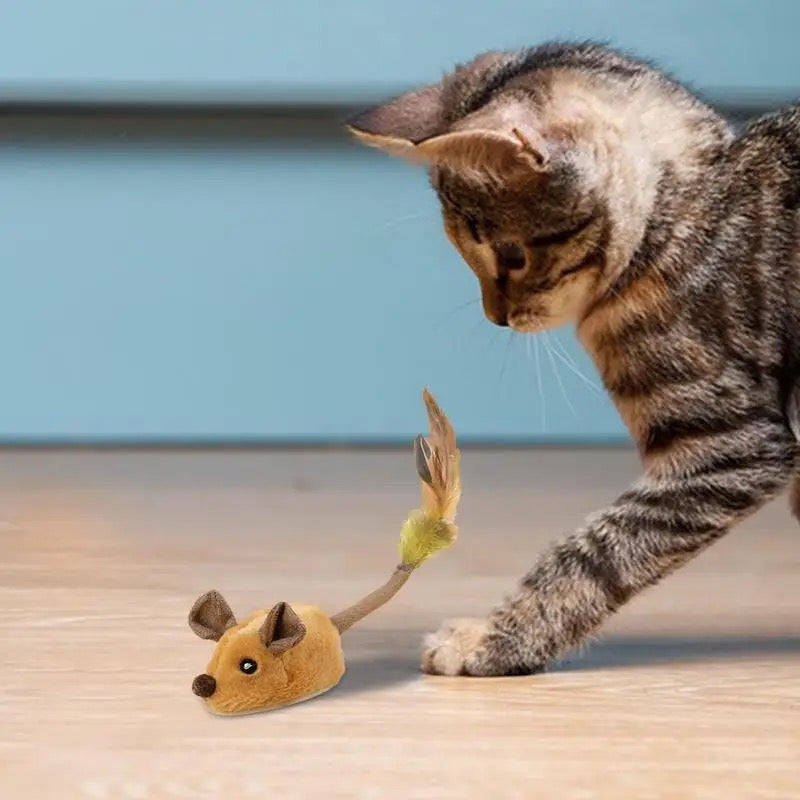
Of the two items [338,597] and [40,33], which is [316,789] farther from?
[40,33]

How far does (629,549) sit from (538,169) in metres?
0.34

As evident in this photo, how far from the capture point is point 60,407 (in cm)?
247

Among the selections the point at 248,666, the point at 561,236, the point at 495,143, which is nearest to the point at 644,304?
the point at 561,236

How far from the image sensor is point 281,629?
1002mm

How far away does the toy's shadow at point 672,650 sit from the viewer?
1171mm

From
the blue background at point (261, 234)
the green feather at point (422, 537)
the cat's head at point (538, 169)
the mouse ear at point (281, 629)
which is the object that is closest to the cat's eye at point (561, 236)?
the cat's head at point (538, 169)

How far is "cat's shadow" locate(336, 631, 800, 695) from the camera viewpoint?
1.14 m

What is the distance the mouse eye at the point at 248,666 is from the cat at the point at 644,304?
0.62 ft

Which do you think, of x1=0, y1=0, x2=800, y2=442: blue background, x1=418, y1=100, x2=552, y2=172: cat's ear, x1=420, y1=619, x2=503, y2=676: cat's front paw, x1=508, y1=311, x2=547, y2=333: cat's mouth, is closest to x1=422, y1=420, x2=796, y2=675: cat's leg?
x1=420, y1=619, x2=503, y2=676: cat's front paw

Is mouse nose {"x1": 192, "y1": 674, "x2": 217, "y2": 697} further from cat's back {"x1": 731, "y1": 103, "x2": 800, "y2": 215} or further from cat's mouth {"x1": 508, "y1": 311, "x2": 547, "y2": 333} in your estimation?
cat's back {"x1": 731, "y1": 103, "x2": 800, "y2": 215}

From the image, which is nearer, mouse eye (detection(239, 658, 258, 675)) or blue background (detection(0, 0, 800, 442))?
mouse eye (detection(239, 658, 258, 675))

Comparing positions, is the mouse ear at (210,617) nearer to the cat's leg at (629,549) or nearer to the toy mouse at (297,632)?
the toy mouse at (297,632)

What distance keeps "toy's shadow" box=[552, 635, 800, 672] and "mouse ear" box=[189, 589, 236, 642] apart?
0.30 m

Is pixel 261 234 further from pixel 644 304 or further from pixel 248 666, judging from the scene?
pixel 248 666
